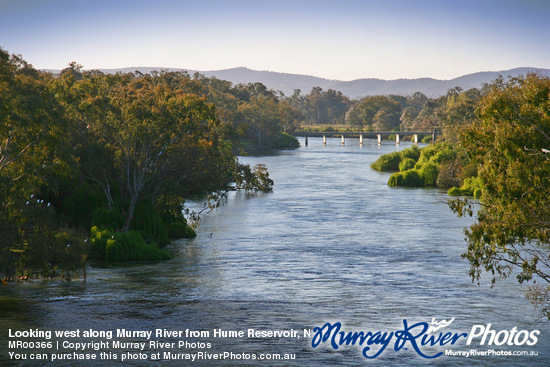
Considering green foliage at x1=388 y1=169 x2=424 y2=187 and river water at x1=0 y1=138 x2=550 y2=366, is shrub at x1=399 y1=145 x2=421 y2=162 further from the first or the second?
river water at x1=0 y1=138 x2=550 y2=366

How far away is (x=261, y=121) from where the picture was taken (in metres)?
142

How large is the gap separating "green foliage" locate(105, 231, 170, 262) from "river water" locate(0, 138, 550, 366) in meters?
1.59

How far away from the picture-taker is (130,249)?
35.9 m

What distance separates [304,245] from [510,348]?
20116 millimetres

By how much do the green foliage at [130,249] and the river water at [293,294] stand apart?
1.59 meters

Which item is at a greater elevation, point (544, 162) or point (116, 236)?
point (544, 162)

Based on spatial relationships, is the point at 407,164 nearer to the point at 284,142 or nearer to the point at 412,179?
the point at 412,179

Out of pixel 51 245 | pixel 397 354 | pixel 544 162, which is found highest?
pixel 544 162

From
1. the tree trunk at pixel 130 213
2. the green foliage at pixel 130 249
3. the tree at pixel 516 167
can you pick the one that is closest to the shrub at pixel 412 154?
the tree trunk at pixel 130 213

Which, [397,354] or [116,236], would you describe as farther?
[116,236]

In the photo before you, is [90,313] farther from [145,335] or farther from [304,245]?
[304,245]

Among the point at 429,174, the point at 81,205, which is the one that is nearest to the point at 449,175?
the point at 429,174

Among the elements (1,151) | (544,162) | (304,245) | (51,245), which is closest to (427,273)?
(304,245)

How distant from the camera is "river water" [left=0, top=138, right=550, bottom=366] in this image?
21.8m
